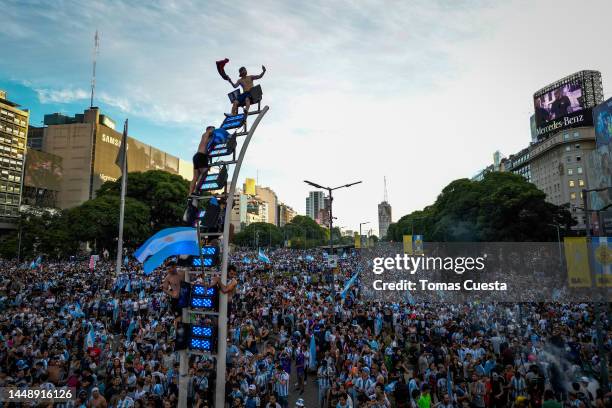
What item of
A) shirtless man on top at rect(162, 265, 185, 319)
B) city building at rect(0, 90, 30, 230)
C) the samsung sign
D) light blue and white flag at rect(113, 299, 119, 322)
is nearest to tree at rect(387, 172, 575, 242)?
light blue and white flag at rect(113, 299, 119, 322)

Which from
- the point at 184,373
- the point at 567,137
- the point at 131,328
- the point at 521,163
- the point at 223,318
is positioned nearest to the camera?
the point at 223,318

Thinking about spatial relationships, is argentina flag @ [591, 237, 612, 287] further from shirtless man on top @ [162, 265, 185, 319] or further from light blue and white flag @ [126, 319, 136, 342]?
light blue and white flag @ [126, 319, 136, 342]

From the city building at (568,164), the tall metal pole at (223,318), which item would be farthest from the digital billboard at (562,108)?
the tall metal pole at (223,318)

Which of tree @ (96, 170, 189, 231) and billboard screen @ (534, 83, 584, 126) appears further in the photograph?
billboard screen @ (534, 83, 584, 126)

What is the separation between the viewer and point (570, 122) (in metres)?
93.4

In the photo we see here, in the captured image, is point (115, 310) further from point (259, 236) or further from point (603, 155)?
point (259, 236)

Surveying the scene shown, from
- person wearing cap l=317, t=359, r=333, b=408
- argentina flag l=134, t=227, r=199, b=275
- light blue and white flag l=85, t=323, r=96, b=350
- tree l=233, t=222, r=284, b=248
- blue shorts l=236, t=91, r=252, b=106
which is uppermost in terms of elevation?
tree l=233, t=222, r=284, b=248

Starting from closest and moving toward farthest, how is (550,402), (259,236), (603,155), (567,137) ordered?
(550,402), (603,155), (567,137), (259,236)

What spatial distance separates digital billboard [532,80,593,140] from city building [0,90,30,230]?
113 m

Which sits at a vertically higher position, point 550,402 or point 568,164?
point 568,164

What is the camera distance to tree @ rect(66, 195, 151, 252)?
56.8 m

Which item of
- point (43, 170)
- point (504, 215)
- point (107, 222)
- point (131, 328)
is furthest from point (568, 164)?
point (43, 170)

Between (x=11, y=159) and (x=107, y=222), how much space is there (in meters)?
42.5

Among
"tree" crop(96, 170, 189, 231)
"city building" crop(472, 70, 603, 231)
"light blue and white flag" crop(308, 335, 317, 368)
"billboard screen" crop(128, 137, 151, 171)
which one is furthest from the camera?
"billboard screen" crop(128, 137, 151, 171)
